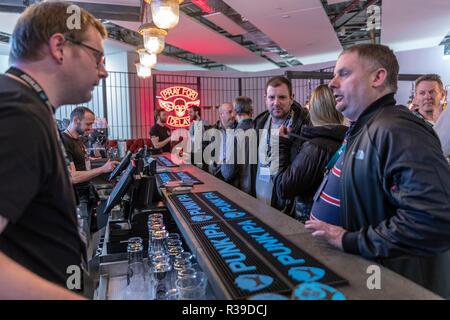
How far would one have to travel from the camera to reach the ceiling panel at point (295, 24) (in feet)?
19.8

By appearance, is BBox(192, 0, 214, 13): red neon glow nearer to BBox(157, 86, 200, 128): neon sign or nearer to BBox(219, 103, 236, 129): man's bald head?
BBox(219, 103, 236, 129): man's bald head

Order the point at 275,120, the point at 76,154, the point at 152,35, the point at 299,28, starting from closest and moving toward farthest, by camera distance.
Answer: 1. the point at 275,120
2. the point at 76,154
3. the point at 152,35
4. the point at 299,28

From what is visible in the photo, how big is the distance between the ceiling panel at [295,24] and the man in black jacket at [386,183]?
4.75m

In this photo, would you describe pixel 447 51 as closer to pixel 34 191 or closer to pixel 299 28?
pixel 299 28

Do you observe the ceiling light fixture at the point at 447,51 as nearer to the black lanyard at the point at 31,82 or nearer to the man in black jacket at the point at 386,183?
the man in black jacket at the point at 386,183

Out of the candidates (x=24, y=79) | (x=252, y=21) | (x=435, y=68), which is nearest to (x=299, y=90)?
(x=435, y=68)

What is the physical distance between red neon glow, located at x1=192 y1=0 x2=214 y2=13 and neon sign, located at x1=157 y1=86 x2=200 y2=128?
3986 mm

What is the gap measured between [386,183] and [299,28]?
6866 mm

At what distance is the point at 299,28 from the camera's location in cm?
752

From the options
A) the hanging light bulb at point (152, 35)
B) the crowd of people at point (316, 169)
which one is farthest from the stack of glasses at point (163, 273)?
the hanging light bulb at point (152, 35)

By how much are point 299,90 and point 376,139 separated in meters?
10.3

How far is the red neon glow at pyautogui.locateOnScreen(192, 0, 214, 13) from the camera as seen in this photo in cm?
598

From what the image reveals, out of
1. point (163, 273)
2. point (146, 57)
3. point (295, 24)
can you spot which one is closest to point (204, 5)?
point (146, 57)

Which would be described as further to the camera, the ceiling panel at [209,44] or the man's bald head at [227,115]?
the ceiling panel at [209,44]
